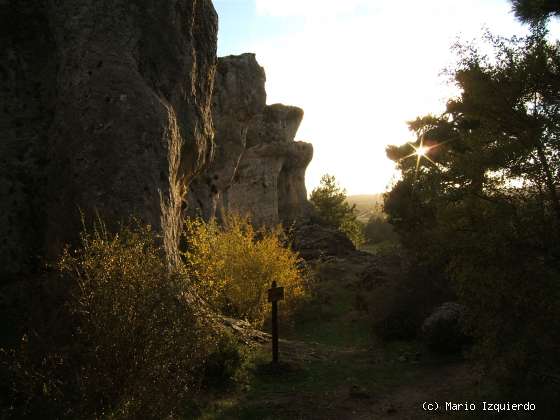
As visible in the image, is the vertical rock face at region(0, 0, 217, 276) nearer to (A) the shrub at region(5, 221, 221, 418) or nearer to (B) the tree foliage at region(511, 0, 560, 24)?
(A) the shrub at region(5, 221, 221, 418)

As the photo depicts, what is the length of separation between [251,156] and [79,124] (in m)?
29.7

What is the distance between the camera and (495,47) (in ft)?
28.9

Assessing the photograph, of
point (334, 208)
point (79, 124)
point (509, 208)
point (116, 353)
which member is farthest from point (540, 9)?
point (334, 208)

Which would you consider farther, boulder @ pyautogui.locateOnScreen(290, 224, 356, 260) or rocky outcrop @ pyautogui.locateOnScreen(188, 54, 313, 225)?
boulder @ pyautogui.locateOnScreen(290, 224, 356, 260)

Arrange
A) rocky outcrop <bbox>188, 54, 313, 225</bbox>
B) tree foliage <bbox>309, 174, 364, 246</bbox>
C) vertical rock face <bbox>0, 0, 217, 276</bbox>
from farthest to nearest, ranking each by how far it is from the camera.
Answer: tree foliage <bbox>309, 174, 364, 246</bbox>
rocky outcrop <bbox>188, 54, 313, 225</bbox>
vertical rock face <bbox>0, 0, 217, 276</bbox>

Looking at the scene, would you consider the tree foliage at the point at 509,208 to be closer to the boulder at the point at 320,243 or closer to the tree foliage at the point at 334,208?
the boulder at the point at 320,243

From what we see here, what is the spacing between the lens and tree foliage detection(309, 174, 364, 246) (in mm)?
46188

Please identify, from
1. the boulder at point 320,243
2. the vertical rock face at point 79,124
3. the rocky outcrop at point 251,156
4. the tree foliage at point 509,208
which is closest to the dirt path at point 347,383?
the tree foliage at point 509,208

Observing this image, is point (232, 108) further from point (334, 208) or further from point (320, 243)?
point (334, 208)

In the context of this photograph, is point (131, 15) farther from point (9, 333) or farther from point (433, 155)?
point (433, 155)

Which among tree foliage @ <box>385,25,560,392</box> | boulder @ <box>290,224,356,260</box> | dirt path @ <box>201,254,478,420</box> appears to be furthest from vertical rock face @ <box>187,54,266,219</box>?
tree foliage @ <box>385,25,560,392</box>

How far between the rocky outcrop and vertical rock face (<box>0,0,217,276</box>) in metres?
7.85

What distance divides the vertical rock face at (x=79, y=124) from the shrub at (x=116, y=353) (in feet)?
8.92

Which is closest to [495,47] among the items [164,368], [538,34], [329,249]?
[538,34]
